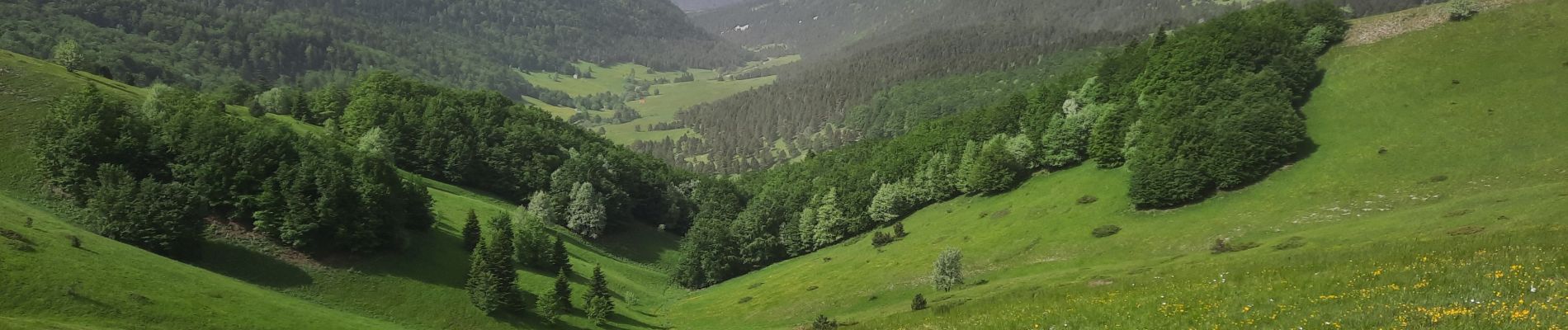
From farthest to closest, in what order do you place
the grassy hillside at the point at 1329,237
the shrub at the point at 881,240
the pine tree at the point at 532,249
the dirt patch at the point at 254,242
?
1. the shrub at the point at 881,240
2. the pine tree at the point at 532,249
3. the dirt patch at the point at 254,242
4. the grassy hillside at the point at 1329,237

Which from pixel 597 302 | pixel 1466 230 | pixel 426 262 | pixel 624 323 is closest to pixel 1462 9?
pixel 1466 230

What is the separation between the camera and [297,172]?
7019cm

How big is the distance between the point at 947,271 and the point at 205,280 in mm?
59476

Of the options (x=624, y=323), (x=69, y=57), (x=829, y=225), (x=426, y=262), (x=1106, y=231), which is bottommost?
(x=829, y=225)

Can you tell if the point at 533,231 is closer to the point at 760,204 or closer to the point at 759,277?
the point at 759,277

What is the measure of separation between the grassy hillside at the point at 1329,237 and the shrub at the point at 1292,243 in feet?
0.91

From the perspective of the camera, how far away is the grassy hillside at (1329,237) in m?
26.5

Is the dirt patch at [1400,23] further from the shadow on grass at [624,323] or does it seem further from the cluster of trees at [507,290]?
the cluster of trees at [507,290]

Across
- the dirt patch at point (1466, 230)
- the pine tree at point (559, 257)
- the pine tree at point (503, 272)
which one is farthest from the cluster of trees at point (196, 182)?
the dirt patch at point (1466, 230)

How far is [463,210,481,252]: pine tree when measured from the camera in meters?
83.8

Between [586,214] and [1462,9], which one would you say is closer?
[1462,9]

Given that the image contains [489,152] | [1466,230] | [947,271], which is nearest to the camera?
[1466,230]

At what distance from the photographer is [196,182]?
66125 mm

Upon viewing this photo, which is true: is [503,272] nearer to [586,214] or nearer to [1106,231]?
[586,214]
